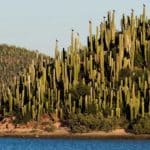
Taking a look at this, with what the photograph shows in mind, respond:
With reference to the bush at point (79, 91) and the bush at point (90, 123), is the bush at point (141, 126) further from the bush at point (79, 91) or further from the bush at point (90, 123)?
the bush at point (79, 91)

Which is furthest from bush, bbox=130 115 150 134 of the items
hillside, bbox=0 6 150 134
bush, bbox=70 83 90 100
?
bush, bbox=70 83 90 100

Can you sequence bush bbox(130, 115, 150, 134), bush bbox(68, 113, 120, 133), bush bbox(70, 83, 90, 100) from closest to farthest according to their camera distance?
bush bbox(130, 115, 150, 134) < bush bbox(68, 113, 120, 133) < bush bbox(70, 83, 90, 100)

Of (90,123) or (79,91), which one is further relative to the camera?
(79,91)

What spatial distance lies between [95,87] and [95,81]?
4.99 meters

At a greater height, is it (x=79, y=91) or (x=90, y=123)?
(x=79, y=91)

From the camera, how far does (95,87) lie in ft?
311

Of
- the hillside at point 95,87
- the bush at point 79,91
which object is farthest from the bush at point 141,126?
the bush at point 79,91

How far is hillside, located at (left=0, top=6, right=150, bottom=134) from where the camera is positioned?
3649 inches

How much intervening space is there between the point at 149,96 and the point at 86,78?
511 inches

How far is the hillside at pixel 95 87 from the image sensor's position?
92.7m

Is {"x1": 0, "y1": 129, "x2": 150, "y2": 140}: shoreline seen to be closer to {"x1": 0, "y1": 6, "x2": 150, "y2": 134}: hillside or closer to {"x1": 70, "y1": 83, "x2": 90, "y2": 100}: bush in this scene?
{"x1": 0, "y1": 6, "x2": 150, "y2": 134}: hillside

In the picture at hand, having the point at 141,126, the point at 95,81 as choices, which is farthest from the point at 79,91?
the point at 141,126

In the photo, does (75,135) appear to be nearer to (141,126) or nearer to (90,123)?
(90,123)

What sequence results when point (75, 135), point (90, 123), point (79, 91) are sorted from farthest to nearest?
point (79, 91) → point (90, 123) → point (75, 135)
